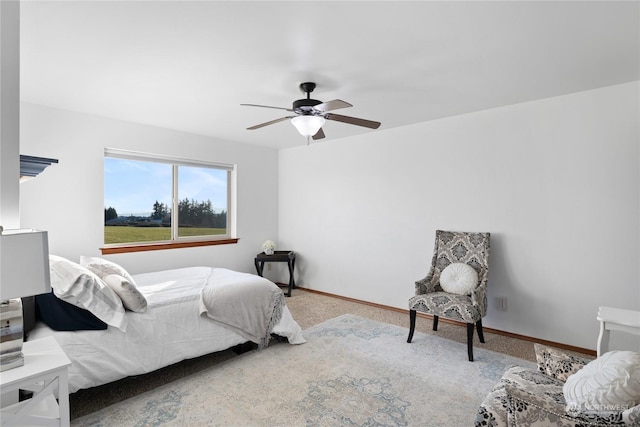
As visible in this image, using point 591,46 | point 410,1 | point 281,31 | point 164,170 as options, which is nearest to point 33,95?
point 164,170

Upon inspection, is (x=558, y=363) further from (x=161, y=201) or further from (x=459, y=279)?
(x=161, y=201)

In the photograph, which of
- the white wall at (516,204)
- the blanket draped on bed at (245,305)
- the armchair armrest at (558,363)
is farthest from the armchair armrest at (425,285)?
the armchair armrest at (558,363)

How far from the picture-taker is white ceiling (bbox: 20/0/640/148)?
1.83 meters

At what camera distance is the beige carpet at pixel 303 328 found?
231 cm

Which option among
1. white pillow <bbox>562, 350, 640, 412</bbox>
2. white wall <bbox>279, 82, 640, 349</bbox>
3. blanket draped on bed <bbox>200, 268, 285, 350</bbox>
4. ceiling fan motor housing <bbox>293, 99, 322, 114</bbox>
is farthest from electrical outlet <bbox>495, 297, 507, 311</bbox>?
ceiling fan motor housing <bbox>293, 99, 322, 114</bbox>

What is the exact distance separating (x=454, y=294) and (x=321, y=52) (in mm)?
2541

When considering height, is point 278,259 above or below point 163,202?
below

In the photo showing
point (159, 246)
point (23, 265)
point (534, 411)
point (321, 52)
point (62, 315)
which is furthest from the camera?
point (159, 246)

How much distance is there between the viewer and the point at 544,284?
330 centimetres

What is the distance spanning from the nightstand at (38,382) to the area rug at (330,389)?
684 mm

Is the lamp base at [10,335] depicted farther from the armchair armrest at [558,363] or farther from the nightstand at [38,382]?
the armchair armrest at [558,363]

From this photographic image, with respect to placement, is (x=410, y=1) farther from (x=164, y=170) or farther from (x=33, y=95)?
(x=164, y=170)

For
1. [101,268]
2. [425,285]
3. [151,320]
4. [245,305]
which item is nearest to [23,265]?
[151,320]

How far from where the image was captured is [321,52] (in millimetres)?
2264
